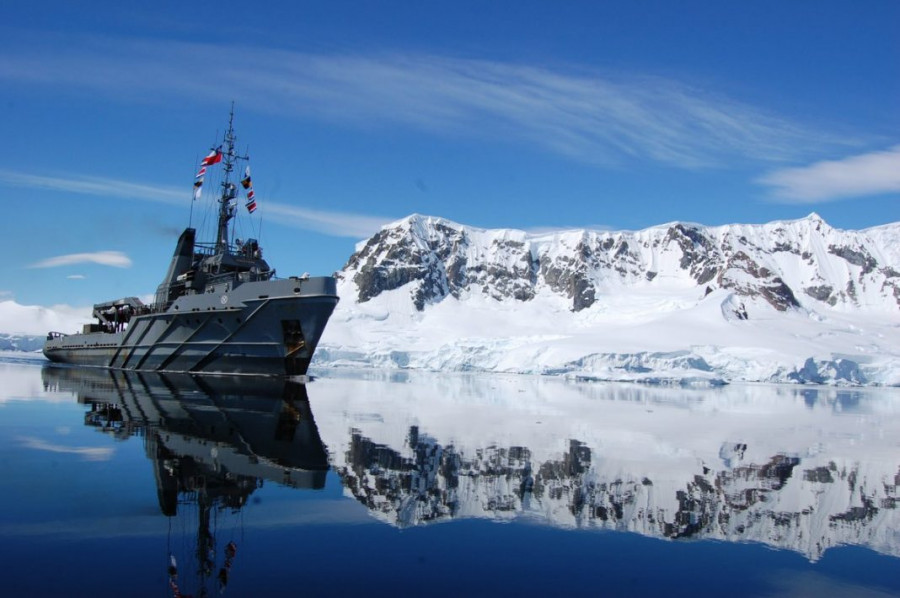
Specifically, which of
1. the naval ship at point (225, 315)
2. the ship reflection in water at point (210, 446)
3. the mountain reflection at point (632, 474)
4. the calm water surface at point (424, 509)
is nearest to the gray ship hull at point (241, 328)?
the naval ship at point (225, 315)

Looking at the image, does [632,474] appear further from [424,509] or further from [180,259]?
[180,259]

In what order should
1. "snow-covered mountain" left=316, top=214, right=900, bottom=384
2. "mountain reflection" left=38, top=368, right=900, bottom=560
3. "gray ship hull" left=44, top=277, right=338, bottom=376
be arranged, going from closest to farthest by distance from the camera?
1. "mountain reflection" left=38, top=368, right=900, bottom=560
2. "gray ship hull" left=44, top=277, right=338, bottom=376
3. "snow-covered mountain" left=316, top=214, right=900, bottom=384

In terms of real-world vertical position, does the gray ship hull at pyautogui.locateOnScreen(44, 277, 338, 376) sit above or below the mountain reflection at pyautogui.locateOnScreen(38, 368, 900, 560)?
above

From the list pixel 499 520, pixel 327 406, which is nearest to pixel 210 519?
pixel 499 520

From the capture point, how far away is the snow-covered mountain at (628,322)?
82.9 m

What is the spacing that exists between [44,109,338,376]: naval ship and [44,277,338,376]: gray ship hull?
0.17ft

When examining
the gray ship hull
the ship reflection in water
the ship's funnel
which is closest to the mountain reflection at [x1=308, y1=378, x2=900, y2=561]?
the ship reflection in water

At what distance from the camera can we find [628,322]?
454 feet

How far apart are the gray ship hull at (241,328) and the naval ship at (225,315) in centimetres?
5

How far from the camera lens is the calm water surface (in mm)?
8125

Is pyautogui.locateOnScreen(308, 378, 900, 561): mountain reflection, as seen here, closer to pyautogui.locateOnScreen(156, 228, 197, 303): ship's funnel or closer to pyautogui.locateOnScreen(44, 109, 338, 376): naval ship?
pyautogui.locateOnScreen(44, 109, 338, 376): naval ship

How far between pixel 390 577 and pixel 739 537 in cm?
523

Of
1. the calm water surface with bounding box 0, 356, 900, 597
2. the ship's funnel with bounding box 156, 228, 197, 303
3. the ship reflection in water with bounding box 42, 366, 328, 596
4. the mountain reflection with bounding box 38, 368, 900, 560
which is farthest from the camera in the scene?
the ship's funnel with bounding box 156, 228, 197, 303

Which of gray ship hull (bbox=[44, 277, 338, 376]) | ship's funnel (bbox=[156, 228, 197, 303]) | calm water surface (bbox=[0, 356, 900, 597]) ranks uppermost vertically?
ship's funnel (bbox=[156, 228, 197, 303])
